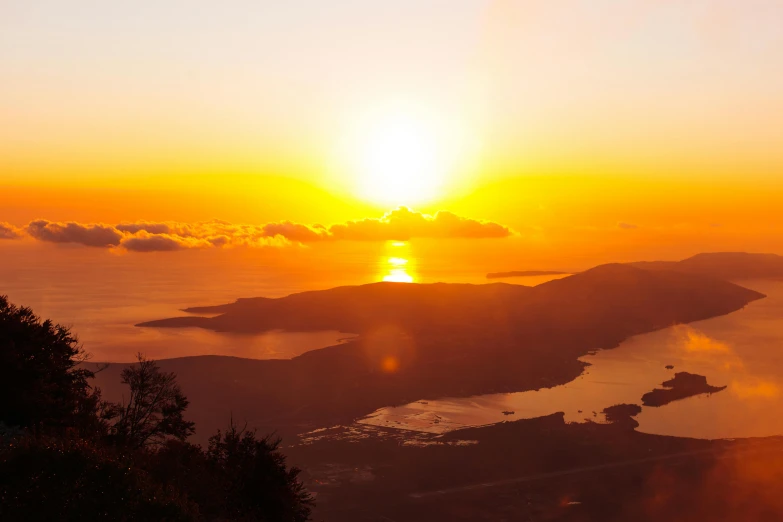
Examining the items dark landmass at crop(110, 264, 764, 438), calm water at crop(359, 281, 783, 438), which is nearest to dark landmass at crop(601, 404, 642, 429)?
calm water at crop(359, 281, 783, 438)

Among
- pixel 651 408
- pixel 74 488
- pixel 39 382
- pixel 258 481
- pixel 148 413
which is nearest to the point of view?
pixel 74 488

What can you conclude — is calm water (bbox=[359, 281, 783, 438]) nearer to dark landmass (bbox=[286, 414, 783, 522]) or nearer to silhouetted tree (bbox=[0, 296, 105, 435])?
dark landmass (bbox=[286, 414, 783, 522])

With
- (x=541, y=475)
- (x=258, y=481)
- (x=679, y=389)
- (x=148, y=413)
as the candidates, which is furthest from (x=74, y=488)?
(x=679, y=389)

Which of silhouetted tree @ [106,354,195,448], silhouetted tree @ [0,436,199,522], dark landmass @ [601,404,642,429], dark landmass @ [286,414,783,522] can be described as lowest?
dark landmass @ [286,414,783,522]

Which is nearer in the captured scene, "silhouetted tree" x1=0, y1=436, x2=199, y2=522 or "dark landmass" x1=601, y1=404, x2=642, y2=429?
"silhouetted tree" x1=0, y1=436, x2=199, y2=522

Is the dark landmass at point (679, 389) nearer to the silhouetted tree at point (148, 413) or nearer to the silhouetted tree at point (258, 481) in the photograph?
the silhouetted tree at point (258, 481)

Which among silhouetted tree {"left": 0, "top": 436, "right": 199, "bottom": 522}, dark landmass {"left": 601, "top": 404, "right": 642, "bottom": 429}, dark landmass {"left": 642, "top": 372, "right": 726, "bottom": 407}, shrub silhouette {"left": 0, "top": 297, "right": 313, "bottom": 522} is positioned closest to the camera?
silhouetted tree {"left": 0, "top": 436, "right": 199, "bottom": 522}

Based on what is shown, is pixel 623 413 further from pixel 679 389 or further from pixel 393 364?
pixel 393 364

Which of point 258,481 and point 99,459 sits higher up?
point 99,459
